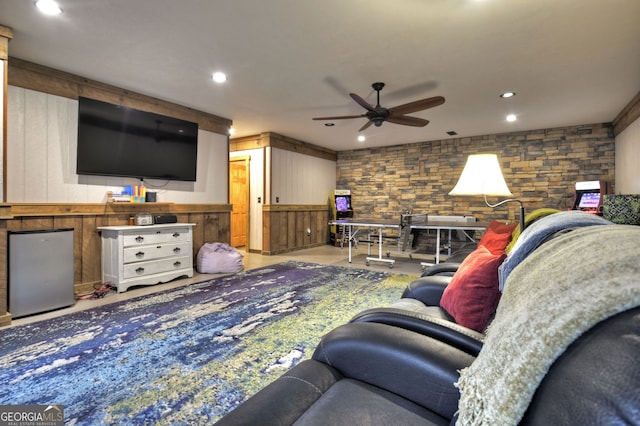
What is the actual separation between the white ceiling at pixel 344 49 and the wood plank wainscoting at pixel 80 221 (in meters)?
1.55

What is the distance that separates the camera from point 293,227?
23.6 feet

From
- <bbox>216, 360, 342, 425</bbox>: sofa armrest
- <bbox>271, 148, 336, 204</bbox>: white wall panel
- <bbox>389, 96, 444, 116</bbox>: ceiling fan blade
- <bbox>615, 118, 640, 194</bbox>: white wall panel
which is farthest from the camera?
<bbox>271, 148, 336, 204</bbox>: white wall panel

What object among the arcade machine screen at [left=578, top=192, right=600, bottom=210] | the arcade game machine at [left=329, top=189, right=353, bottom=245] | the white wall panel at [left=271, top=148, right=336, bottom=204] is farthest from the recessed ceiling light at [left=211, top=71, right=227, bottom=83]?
the arcade machine screen at [left=578, top=192, right=600, bottom=210]

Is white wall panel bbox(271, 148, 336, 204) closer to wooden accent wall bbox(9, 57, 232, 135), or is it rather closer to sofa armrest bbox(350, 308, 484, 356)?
wooden accent wall bbox(9, 57, 232, 135)

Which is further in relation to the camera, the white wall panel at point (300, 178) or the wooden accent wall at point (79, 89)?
the white wall panel at point (300, 178)

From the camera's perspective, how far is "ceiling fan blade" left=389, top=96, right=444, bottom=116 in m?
3.44

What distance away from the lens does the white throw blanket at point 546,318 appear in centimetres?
43

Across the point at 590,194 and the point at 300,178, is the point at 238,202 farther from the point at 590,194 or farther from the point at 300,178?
the point at 590,194

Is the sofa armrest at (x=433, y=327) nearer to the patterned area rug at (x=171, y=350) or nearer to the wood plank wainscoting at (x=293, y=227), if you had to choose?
the patterned area rug at (x=171, y=350)

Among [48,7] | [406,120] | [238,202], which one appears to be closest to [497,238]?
[406,120]

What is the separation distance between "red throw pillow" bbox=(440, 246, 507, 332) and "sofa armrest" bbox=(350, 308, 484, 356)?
364mm

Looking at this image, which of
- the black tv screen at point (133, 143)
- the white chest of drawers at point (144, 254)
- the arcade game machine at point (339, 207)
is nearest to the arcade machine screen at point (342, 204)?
the arcade game machine at point (339, 207)

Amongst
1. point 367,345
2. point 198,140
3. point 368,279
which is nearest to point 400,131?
point 368,279

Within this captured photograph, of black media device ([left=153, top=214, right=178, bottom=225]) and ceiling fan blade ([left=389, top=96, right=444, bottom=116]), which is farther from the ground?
ceiling fan blade ([left=389, top=96, right=444, bottom=116])
